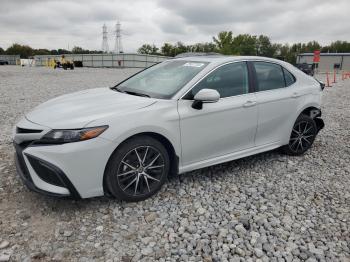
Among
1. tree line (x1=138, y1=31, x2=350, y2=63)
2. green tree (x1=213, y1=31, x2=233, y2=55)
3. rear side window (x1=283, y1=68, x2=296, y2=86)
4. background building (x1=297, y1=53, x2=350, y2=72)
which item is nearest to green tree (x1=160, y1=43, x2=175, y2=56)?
tree line (x1=138, y1=31, x2=350, y2=63)

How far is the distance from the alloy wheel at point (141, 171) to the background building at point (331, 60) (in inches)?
2921

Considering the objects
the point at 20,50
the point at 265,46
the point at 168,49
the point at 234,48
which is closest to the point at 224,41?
the point at 234,48

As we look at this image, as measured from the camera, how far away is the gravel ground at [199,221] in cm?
281

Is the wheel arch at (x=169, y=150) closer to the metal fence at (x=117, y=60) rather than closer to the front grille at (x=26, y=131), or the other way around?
the front grille at (x=26, y=131)

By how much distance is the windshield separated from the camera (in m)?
3.89

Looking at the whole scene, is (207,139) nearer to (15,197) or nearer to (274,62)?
(274,62)

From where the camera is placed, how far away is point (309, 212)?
3525mm

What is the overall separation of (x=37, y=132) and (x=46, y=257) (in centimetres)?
120

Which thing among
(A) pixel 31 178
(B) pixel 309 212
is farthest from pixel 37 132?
(B) pixel 309 212

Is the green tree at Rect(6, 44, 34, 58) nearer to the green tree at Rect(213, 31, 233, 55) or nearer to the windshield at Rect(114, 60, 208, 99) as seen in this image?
the green tree at Rect(213, 31, 233, 55)

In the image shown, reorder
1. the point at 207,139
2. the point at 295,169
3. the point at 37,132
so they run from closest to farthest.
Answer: the point at 37,132, the point at 207,139, the point at 295,169

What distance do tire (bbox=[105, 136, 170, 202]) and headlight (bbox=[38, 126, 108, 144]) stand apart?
1.14 ft

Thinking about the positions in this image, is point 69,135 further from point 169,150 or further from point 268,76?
point 268,76

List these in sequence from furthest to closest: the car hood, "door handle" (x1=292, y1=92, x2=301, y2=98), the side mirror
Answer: "door handle" (x1=292, y1=92, x2=301, y2=98), the side mirror, the car hood
